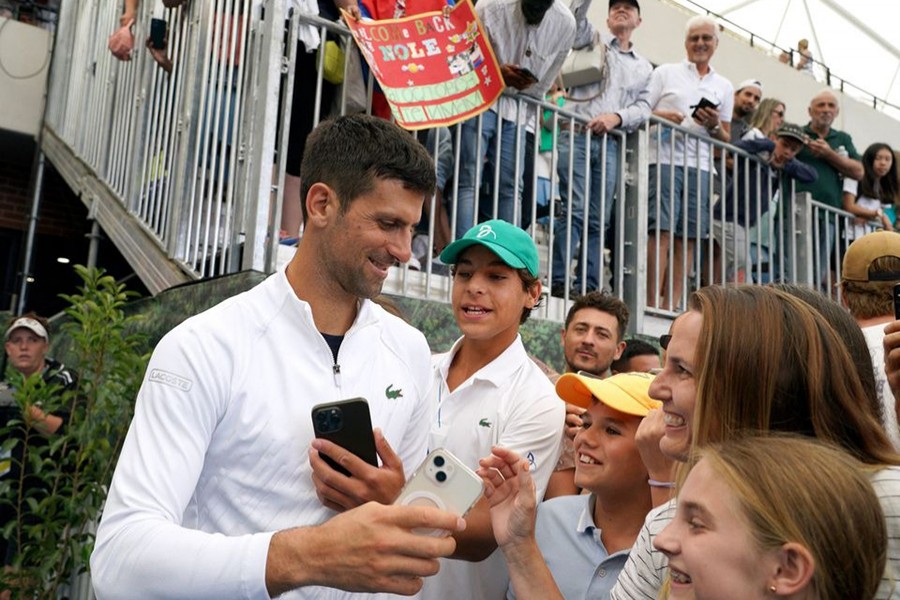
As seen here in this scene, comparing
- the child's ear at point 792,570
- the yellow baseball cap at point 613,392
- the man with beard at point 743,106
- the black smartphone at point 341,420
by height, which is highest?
the man with beard at point 743,106

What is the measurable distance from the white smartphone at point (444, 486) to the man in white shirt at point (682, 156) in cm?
400

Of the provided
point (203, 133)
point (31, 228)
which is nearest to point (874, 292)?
point (203, 133)

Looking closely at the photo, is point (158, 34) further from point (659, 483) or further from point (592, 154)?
point (659, 483)

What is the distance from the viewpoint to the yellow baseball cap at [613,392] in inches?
95.2

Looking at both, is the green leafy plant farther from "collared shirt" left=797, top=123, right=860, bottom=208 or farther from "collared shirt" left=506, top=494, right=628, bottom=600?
"collared shirt" left=797, top=123, right=860, bottom=208

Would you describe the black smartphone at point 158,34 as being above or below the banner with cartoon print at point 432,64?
above

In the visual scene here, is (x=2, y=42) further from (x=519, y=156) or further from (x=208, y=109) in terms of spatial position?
(x=519, y=156)

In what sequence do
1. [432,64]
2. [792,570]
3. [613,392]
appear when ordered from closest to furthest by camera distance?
[792,570]
[613,392]
[432,64]

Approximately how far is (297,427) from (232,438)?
12 cm

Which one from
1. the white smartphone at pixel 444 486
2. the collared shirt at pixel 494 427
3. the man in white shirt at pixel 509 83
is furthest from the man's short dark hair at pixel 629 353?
the white smartphone at pixel 444 486

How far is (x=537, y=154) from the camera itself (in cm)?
509

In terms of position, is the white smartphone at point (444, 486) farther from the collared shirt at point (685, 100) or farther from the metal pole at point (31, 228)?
the metal pole at point (31, 228)

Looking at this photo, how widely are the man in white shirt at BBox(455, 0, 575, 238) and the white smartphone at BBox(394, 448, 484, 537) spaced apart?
312cm

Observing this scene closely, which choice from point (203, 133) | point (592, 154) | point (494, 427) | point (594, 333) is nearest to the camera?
point (494, 427)
